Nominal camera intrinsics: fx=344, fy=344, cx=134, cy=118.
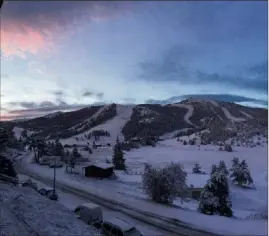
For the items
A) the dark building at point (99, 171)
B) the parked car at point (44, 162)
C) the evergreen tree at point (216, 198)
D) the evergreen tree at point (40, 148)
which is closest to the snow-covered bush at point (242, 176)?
the dark building at point (99, 171)

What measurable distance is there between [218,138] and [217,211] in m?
143

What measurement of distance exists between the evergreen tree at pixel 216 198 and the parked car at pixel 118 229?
59.3 feet

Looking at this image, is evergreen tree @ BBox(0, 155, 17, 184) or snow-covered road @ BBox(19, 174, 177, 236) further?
evergreen tree @ BBox(0, 155, 17, 184)

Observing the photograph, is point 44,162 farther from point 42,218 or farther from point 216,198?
point 42,218

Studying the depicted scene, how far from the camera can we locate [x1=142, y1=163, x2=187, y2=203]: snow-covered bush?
4109 cm

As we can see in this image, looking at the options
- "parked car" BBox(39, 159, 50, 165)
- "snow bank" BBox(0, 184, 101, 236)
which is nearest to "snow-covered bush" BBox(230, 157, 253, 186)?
"parked car" BBox(39, 159, 50, 165)

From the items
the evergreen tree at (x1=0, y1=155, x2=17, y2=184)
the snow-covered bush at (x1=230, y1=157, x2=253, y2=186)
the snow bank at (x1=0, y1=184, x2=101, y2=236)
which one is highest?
the evergreen tree at (x1=0, y1=155, x2=17, y2=184)

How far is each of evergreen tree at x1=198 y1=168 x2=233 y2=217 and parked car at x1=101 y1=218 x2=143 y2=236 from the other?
18084mm

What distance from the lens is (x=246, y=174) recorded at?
226 feet

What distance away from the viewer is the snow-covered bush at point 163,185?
41094mm

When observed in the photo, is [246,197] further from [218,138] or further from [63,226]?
[218,138]

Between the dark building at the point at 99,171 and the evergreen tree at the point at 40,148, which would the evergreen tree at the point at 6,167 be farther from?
the evergreen tree at the point at 40,148

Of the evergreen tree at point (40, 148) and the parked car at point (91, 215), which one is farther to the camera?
the evergreen tree at point (40, 148)

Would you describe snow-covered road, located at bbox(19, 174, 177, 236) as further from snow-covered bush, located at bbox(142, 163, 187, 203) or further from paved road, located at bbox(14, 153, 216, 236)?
snow-covered bush, located at bbox(142, 163, 187, 203)
